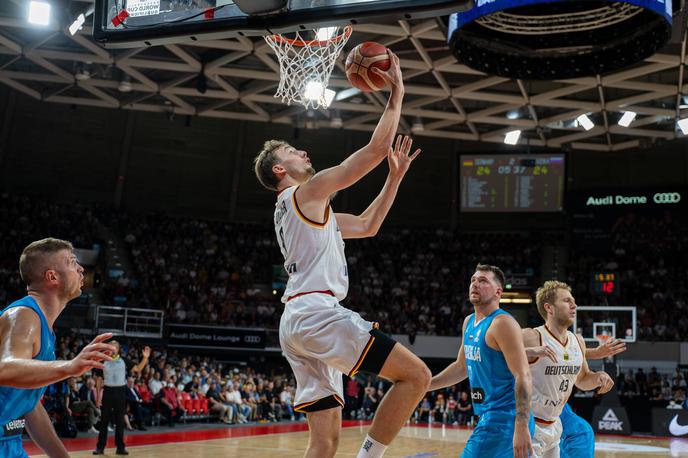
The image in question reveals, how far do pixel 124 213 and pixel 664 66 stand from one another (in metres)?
19.9

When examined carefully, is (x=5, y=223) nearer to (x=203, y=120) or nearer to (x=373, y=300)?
(x=203, y=120)

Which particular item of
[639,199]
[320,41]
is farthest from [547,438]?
[639,199]

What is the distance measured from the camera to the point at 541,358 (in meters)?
5.81

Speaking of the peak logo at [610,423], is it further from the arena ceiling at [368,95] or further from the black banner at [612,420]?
the arena ceiling at [368,95]

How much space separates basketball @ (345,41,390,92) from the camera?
14.9 ft

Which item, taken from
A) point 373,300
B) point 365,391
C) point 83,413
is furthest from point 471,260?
point 83,413

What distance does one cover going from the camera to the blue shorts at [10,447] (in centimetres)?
342

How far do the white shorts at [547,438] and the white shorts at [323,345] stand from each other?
2.13 metres

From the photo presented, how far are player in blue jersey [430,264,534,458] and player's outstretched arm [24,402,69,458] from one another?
7.71 feet

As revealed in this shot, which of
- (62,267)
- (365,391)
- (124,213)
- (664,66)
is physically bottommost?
(365,391)

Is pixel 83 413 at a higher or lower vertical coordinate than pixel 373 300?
lower

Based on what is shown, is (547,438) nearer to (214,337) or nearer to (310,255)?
(310,255)

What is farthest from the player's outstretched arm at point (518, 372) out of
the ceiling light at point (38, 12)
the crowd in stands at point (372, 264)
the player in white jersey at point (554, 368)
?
the crowd in stands at point (372, 264)

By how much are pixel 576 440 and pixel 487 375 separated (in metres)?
1.56
